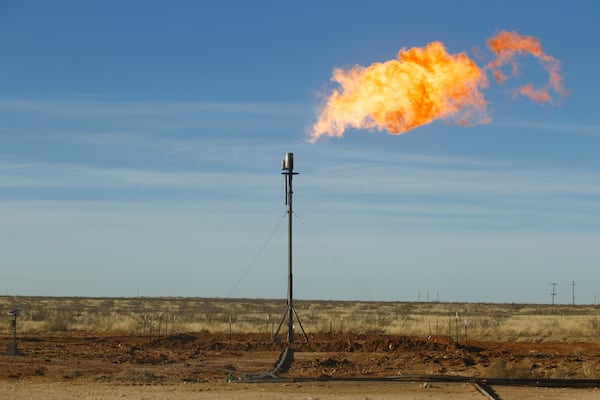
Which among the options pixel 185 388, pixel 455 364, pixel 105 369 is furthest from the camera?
pixel 455 364

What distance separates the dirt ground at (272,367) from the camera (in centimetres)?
2281

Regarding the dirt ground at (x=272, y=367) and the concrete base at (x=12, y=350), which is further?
the concrete base at (x=12, y=350)

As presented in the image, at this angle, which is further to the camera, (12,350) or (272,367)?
(12,350)

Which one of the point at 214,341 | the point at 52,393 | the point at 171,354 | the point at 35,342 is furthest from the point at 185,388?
the point at 35,342

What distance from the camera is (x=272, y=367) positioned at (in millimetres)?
29844

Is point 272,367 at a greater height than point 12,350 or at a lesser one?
lesser

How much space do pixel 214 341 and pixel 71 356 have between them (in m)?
7.25

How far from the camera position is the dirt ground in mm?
22812

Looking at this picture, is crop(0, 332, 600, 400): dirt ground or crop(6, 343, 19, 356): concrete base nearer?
crop(0, 332, 600, 400): dirt ground

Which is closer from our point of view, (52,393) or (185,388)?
(52,393)

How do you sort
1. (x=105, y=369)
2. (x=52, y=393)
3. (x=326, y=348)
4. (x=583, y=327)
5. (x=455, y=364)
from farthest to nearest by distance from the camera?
1. (x=583, y=327)
2. (x=326, y=348)
3. (x=455, y=364)
4. (x=105, y=369)
5. (x=52, y=393)

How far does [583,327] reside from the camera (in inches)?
2060

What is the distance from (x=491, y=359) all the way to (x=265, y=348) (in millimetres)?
9861

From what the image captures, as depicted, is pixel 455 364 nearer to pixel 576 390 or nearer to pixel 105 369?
pixel 576 390
